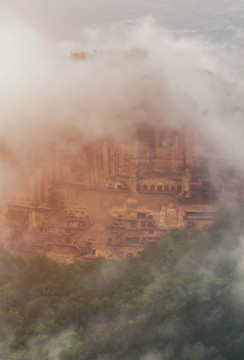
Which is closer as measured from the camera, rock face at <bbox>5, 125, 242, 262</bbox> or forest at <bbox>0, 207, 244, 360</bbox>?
forest at <bbox>0, 207, 244, 360</bbox>

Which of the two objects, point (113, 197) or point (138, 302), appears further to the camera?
point (113, 197)

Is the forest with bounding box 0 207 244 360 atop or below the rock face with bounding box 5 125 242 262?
below

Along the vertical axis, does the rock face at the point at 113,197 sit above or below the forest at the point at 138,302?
above

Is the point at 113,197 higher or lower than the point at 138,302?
higher

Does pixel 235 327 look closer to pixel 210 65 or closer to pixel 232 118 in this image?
pixel 232 118

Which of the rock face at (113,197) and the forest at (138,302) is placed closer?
the forest at (138,302)
